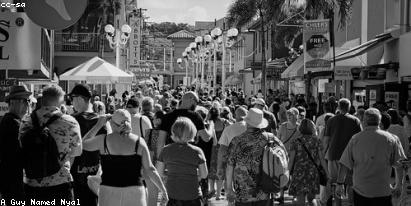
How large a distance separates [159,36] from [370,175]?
450ft

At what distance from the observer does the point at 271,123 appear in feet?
40.1

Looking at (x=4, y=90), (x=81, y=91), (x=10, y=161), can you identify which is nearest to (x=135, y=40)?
(x=4, y=90)

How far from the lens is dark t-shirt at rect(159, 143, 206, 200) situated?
736 cm

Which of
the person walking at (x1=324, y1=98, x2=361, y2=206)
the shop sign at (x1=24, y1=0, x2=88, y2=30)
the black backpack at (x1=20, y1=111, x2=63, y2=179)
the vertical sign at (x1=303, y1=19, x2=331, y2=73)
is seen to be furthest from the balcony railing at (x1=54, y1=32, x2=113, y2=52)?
the black backpack at (x1=20, y1=111, x2=63, y2=179)

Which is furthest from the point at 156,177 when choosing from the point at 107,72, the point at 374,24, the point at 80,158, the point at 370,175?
the point at 374,24

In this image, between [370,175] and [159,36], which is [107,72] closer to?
[370,175]

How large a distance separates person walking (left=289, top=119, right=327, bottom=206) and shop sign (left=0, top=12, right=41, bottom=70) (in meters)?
4.40

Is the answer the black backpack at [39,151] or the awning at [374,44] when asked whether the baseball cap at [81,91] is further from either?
the awning at [374,44]

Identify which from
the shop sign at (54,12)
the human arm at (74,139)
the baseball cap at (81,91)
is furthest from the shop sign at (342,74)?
the human arm at (74,139)

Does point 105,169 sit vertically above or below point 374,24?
below

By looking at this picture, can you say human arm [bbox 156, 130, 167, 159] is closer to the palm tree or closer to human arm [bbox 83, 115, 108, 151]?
human arm [bbox 83, 115, 108, 151]

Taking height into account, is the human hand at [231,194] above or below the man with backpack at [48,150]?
below

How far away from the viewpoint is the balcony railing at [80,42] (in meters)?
40.2

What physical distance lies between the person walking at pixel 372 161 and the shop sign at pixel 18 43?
12.7 ft
